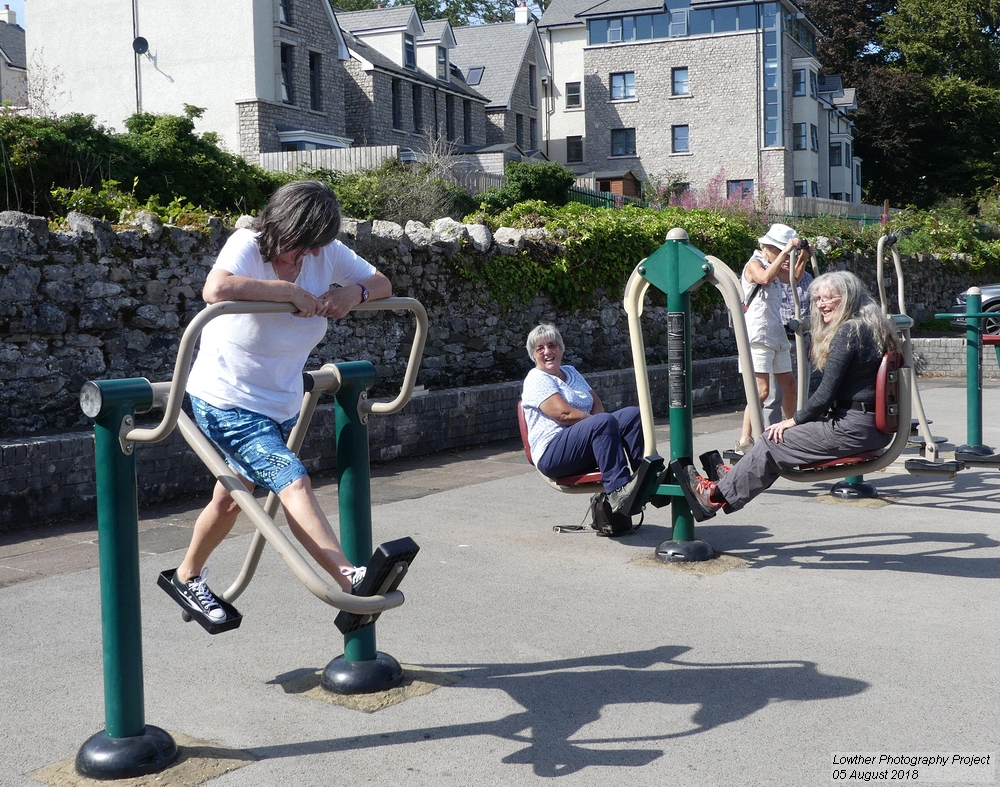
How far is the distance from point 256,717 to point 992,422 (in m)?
9.56

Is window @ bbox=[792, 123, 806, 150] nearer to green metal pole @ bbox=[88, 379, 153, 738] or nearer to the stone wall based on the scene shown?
the stone wall

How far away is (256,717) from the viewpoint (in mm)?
3576

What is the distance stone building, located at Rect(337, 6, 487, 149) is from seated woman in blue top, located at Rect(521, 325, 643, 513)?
30.5 m

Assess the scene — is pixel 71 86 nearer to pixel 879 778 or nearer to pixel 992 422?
pixel 992 422

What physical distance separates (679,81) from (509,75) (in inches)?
323

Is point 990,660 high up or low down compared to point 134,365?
down

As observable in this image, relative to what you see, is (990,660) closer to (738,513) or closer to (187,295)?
(738,513)

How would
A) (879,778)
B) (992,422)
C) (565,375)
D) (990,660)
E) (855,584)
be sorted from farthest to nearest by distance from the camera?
1. (992,422)
2. (565,375)
3. (855,584)
4. (990,660)
5. (879,778)

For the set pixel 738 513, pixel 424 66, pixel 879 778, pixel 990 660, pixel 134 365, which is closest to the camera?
pixel 879 778

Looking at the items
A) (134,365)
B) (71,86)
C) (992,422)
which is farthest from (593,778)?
(71,86)

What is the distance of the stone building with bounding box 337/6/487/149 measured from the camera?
3738cm

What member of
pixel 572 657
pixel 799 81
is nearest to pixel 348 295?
pixel 572 657

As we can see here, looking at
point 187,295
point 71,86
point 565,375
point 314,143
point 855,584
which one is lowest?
point 855,584

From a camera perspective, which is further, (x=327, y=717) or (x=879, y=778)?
(x=327, y=717)
